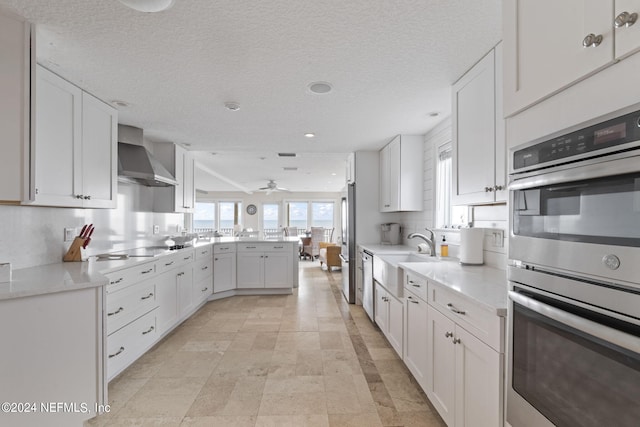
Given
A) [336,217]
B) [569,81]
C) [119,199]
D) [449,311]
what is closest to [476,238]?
[449,311]

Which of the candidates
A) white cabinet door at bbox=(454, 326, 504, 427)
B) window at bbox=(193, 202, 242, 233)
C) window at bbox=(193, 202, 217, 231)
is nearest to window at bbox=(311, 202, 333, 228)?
window at bbox=(193, 202, 242, 233)

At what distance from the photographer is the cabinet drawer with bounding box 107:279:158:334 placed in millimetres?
2238

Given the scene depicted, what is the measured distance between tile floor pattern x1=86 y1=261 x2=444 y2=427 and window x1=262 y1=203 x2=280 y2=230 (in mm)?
8304

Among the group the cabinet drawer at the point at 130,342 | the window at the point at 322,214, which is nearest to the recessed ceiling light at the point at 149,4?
the cabinet drawer at the point at 130,342

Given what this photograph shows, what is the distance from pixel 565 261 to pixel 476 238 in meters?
1.52

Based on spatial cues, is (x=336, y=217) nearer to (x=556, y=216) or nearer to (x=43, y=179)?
(x=43, y=179)

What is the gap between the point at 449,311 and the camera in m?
1.63

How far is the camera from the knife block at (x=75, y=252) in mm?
2477

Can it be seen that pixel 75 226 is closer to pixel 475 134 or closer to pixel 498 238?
pixel 475 134

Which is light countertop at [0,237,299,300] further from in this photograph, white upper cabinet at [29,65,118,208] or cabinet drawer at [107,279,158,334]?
white upper cabinet at [29,65,118,208]

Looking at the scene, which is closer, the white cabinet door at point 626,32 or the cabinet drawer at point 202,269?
the white cabinet door at point 626,32

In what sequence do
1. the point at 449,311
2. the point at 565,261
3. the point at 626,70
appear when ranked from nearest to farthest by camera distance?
the point at 626,70
the point at 565,261
the point at 449,311

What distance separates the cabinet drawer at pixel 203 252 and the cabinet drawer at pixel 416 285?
2.89 meters

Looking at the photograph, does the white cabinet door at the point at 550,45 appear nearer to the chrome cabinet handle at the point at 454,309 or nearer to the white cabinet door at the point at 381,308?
the chrome cabinet handle at the point at 454,309
